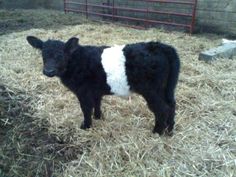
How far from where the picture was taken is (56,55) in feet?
12.1

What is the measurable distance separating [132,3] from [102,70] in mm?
7242

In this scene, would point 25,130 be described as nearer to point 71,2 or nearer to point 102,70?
point 102,70

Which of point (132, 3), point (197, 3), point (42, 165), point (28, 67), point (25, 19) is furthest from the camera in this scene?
point (25, 19)

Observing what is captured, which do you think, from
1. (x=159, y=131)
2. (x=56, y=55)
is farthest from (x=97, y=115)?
(x=56, y=55)

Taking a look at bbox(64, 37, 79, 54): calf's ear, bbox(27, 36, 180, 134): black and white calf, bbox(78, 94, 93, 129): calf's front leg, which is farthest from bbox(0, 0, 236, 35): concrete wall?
bbox(64, 37, 79, 54): calf's ear

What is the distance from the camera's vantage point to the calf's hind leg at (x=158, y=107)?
372 centimetres

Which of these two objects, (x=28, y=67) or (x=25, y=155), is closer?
A: (x=25, y=155)

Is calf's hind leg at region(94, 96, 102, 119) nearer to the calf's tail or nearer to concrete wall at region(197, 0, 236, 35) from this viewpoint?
the calf's tail

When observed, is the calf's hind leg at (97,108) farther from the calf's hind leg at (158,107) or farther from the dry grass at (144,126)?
the calf's hind leg at (158,107)

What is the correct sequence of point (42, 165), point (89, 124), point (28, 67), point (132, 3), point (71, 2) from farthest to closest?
point (71, 2), point (132, 3), point (28, 67), point (89, 124), point (42, 165)

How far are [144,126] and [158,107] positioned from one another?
593 millimetres

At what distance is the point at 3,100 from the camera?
4895 mm

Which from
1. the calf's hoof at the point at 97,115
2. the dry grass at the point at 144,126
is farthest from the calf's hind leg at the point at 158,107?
the calf's hoof at the point at 97,115

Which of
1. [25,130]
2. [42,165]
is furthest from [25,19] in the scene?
[42,165]
